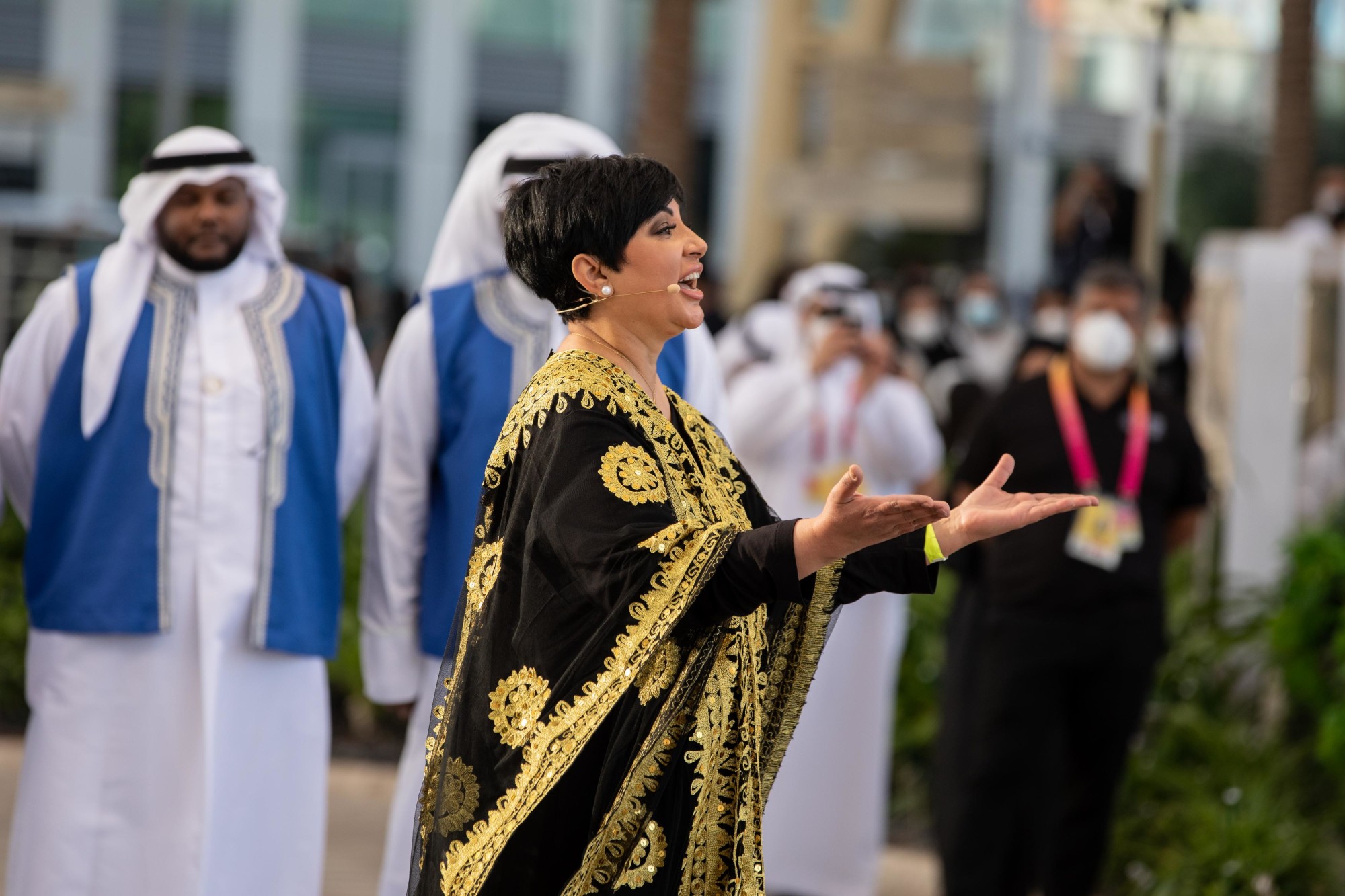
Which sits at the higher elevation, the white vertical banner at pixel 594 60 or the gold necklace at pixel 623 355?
the white vertical banner at pixel 594 60

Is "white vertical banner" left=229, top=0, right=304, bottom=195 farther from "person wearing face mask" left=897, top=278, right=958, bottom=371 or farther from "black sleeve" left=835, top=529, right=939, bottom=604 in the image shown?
"black sleeve" left=835, top=529, right=939, bottom=604

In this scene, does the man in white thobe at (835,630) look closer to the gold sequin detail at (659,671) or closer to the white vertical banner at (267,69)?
the gold sequin detail at (659,671)

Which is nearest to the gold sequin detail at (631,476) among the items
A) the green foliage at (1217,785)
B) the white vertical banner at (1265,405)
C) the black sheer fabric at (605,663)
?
the black sheer fabric at (605,663)

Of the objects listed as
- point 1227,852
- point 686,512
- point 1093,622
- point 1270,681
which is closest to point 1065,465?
point 1093,622

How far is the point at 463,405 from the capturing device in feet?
14.4

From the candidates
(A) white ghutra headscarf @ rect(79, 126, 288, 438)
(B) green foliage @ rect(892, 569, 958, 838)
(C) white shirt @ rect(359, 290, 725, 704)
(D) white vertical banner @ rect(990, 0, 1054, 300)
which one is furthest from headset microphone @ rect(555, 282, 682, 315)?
(D) white vertical banner @ rect(990, 0, 1054, 300)


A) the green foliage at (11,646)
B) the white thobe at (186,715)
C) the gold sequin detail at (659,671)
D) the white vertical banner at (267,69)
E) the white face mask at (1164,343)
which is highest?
the white vertical banner at (267,69)

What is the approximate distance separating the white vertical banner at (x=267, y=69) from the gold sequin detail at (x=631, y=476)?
27.5m

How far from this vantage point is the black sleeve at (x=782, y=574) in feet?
8.92

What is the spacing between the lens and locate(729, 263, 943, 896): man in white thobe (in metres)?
6.09

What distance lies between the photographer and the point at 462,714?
2.98 m

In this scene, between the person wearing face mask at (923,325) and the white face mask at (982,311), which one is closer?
the person wearing face mask at (923,325)

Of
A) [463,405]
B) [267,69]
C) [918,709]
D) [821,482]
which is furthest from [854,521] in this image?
[267,69]

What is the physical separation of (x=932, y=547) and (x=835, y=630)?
3.29m
